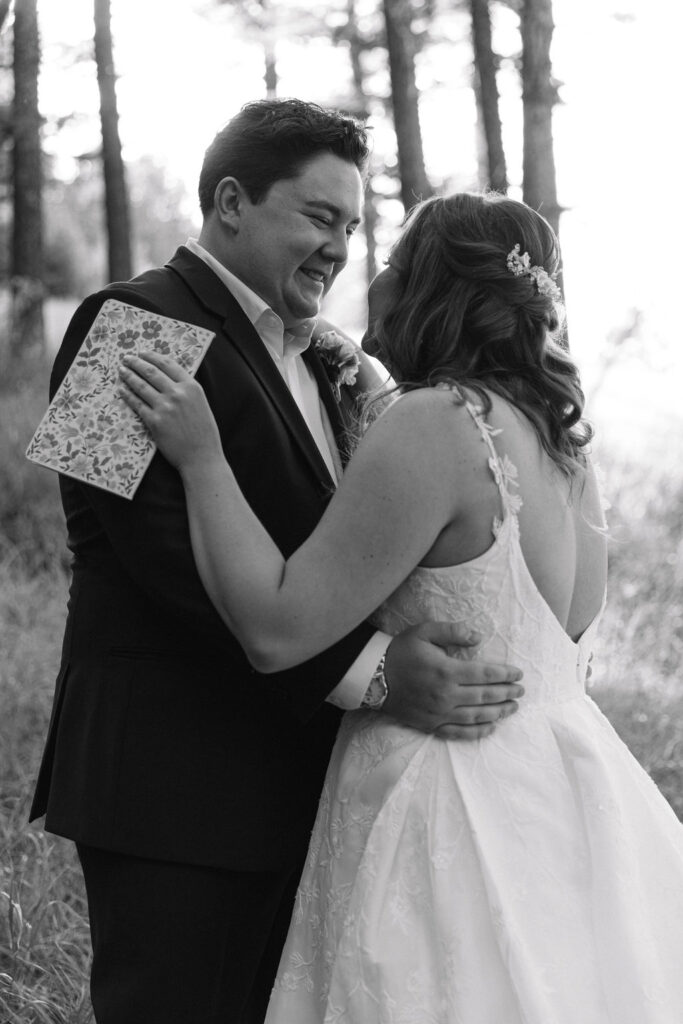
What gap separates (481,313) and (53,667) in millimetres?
4175

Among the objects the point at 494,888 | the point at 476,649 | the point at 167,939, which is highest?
the point at 476,649

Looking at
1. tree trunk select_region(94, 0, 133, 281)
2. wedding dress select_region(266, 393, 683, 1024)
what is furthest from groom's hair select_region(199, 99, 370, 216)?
tree trunk select_region(94, 0, 133, 281)

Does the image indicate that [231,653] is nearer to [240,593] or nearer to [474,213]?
[240,593]

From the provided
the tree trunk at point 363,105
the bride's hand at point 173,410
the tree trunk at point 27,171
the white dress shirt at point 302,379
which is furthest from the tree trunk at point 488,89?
the bride's hand at point 173,410

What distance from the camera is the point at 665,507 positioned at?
29.3ft

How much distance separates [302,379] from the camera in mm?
3062

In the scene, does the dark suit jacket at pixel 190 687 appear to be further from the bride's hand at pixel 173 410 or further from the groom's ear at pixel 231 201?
the groom's ear at pixel 231 201

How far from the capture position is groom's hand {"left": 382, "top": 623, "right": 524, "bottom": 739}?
2.31 meters

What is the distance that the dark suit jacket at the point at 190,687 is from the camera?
96.6 inches

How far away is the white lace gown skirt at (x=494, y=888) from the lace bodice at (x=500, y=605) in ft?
0.31

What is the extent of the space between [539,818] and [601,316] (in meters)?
11.5

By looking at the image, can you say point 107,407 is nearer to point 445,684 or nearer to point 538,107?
point 445,684

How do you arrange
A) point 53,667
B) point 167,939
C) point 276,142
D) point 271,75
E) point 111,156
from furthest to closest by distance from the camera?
point 271,75, point 111,156, point 53,667, point 276,142, point 167,939

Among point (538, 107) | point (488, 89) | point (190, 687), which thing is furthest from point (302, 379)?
point (488, 89)
